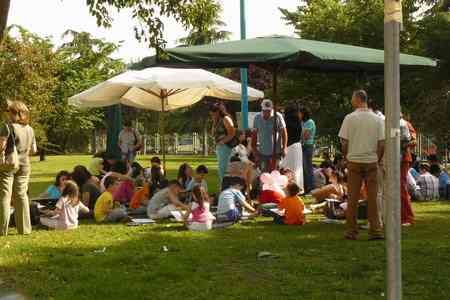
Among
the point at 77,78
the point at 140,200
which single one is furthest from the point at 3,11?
the point at 77,78

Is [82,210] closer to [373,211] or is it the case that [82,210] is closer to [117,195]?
[117,195]

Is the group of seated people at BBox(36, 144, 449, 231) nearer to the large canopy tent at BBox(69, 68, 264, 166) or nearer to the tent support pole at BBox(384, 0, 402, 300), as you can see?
the large canopy tent at BBox(69, 68, 264, 166)

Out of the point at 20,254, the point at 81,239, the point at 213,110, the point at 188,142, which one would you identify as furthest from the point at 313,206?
the point at 188,142

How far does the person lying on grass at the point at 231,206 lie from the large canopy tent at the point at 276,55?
198 centimetres

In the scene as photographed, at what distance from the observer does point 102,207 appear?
11414 mm

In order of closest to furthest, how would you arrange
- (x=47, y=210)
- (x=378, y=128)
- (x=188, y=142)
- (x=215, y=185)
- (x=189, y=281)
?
1. (x=189, y=281)
2. (x=378, y=128)
3. (x=47, y=210)
4. (x=215, y=185)
5. (x=188, y=142)

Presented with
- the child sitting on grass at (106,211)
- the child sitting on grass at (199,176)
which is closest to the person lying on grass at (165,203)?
the child sitting on grass at (199,176)

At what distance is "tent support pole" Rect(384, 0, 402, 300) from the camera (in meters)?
3.61

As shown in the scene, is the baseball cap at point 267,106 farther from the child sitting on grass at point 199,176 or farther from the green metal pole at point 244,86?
the green metal pole at point 244,86

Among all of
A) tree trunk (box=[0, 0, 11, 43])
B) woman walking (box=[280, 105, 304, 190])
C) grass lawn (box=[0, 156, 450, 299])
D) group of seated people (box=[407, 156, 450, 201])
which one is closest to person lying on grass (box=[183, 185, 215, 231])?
grass lawn (box=[0, 156, 450, 299])

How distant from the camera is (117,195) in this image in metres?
13.1

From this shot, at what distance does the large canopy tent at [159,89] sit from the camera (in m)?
13.5

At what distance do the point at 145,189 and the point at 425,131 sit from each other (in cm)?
1607

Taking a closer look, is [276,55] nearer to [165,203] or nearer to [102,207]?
[165,203]
